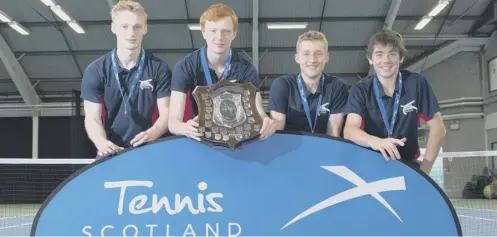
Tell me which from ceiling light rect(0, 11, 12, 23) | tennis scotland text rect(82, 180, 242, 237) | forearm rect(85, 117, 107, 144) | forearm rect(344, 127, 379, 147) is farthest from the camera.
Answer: ceiling light rect(0, 11, 12, 23)

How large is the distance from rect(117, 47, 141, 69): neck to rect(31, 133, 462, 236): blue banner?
79cm

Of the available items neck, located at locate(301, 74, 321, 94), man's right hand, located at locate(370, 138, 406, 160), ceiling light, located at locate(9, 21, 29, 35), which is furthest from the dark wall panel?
man's right hand, located at locate(370, 138, 406, 160)

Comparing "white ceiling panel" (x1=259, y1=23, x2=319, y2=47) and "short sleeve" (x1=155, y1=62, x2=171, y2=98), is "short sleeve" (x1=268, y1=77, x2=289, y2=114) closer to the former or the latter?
"short sleeve" (x1=155, y1=62, x2=171, y2=98)

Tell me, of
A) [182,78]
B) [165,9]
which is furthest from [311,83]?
[165,9]

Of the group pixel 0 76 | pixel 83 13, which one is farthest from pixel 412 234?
pixel 0 76

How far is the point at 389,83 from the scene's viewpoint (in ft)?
11.7

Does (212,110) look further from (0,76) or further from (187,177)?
(0,76)

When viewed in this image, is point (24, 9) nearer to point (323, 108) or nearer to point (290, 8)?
point (290, 8)

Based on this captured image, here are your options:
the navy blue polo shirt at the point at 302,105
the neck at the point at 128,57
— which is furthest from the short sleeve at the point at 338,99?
the neck at the point at 128,57

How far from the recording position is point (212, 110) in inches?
117

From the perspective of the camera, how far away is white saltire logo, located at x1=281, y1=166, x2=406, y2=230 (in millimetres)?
3015

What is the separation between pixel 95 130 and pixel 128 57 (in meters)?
0.58

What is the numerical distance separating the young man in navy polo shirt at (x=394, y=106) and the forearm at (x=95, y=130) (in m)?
1.68

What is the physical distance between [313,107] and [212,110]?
3.27ft
